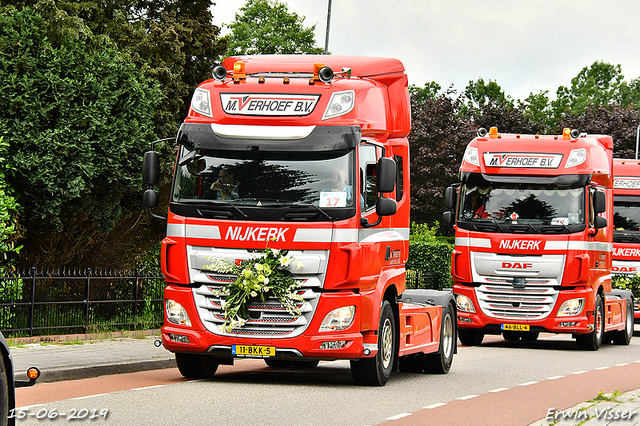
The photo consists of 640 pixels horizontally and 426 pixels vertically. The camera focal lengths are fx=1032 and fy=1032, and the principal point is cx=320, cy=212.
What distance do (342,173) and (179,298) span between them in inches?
94.6

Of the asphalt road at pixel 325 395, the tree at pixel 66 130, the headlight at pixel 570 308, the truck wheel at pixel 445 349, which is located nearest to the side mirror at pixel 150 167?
the asphalt road at pixel 325 395

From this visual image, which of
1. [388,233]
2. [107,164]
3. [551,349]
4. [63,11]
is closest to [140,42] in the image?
[63,11]

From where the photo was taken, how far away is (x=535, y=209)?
1916cm

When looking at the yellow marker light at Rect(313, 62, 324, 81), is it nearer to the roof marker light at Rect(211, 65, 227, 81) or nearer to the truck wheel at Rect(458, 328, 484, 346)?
the roof marker light at Rect(211, 65, 227, 81)

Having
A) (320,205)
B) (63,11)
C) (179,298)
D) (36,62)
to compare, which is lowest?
(179,298)

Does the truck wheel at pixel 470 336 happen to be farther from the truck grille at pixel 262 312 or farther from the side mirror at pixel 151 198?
the side mirror at pixel 151 198

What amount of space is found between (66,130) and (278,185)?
684 centimetres

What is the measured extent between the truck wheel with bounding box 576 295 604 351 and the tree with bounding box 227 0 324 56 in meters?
42.8

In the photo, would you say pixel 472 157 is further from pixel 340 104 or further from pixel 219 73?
pixel 219 73

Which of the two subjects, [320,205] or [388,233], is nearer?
[320,205]

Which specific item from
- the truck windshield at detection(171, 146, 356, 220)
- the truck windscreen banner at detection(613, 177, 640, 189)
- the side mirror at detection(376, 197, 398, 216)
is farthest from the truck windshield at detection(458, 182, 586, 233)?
the truck windscreen banner at detection(613, 177, 640, 189)

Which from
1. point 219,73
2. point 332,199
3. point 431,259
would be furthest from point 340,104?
point 431,259

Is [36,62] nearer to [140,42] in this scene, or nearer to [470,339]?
[140,42]

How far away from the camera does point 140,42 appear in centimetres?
2498
